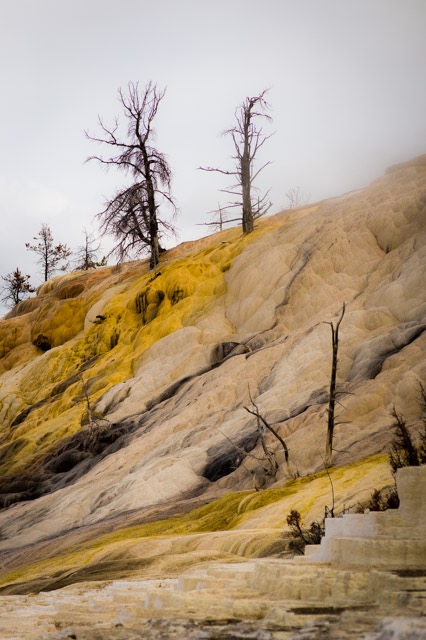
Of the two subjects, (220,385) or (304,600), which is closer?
(304,600)

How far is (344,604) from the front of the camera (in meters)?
5.49

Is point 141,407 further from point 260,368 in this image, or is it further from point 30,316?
point 30,316

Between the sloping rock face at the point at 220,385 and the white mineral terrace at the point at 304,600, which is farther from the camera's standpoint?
the sloping rock face at the point at 220,385

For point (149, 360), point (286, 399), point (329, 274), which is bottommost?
point (286, 399)

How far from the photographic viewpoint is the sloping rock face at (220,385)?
768 inches

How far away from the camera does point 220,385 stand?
27156 mm

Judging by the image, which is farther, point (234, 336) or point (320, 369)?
point (234, 336)

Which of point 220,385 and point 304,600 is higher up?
point 220,385

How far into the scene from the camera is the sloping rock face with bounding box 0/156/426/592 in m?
19.5

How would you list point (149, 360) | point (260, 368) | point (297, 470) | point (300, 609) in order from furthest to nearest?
1. point (149, 360)
2. point (260, 368)
3. point (297, 470)
4. point (300, 609)

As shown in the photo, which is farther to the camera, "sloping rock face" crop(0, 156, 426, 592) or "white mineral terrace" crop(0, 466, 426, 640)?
"sloping rock face" crop(0, 156, 426, 592)

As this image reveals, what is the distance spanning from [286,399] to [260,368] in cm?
321

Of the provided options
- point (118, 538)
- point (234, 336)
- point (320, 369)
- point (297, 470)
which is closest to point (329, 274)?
point (234, 336)

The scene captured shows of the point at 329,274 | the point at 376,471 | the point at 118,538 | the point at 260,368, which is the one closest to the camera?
the point at 376,471
